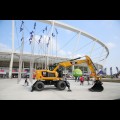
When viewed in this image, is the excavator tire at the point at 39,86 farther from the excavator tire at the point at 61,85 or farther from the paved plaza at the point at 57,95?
the excavator tire at the point at 61,85

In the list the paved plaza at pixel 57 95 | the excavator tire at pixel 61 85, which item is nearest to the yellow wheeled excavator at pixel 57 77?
the excavator tire at pixel 61 85

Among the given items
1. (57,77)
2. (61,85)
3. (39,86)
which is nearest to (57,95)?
(39,86)

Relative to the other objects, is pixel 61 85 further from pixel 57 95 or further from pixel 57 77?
pixel 57 95

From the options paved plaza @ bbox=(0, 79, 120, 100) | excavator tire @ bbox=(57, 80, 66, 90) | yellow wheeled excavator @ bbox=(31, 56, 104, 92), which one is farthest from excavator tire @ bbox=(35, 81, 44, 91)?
excavator tire @ bbox=(57, 80, 66, 90)

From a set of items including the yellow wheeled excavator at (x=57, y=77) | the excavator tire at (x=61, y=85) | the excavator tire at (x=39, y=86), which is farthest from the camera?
the excavator tire at (x=61, y=85)

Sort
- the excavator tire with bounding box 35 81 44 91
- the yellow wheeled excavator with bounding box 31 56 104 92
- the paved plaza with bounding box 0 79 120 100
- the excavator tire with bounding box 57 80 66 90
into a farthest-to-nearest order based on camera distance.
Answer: the excavator tire with bounding box 57 80 66 90 → the yellow wheeled excavator with bounding box 31 56 104 92 → the excavator tire with bounding box 35 81 44 91 → the paved plaza with bounding box 0 79 120 100

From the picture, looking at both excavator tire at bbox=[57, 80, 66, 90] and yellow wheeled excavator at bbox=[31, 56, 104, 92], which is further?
excavator tire at bbox=[57, 80, 66, 90]

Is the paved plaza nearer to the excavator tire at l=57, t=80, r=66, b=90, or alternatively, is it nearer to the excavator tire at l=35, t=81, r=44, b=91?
the excavator tire at l=35, t=81, r=44, b=91
